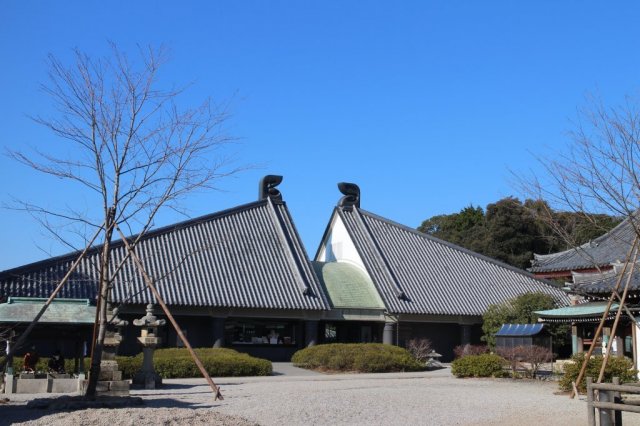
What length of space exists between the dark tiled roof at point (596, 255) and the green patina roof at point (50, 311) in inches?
622

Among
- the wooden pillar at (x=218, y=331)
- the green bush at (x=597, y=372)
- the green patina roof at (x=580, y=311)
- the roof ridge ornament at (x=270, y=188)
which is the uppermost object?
the roof ridge ornament at (x=270, y=188)

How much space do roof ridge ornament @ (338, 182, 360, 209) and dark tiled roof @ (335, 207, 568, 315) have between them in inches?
13.2

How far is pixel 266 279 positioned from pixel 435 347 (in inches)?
385

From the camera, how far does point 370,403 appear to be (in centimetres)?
1631

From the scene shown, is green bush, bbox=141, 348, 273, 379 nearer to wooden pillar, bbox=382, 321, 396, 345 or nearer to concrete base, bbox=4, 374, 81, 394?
concrete base, bbox=4, 374, 81, 394

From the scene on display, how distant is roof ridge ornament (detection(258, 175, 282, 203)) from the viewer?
42.6 meters

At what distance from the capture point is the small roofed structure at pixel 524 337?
27.6 m

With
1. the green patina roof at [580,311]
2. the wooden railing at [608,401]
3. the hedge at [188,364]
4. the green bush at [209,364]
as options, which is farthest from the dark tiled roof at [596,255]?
the wooden railing at [608,401]

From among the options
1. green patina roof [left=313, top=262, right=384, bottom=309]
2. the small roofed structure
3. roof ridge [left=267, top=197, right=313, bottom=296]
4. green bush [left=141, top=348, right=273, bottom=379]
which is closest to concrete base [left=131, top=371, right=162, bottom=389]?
green bush [left=141, top=348, right=273, bottom=379]

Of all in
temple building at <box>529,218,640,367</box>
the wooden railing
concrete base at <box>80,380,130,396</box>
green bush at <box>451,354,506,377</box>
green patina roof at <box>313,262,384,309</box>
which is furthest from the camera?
green patina roof at <box>313,262,384,309</box>

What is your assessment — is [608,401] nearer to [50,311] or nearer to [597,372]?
[597,372]

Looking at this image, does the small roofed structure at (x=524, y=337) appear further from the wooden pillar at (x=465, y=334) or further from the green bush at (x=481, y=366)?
the wooden pillar at (x=465, y=334)

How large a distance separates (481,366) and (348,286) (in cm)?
1461

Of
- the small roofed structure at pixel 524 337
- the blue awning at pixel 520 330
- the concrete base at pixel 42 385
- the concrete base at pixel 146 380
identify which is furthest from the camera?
the blue awning at pixel 520 330
